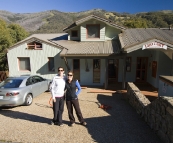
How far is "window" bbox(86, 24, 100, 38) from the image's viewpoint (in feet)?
41.1

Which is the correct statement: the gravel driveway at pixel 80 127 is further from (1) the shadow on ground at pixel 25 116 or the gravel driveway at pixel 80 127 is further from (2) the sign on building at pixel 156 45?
(2) the sign on building at pixel 156 45

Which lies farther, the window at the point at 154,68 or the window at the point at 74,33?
the window at the point at 74,33

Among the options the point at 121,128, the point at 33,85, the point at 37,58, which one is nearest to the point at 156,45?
the point at 121,128

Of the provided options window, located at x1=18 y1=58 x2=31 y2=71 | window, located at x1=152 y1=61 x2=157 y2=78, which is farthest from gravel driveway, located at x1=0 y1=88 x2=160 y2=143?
window, located at x1=18 y1=58 x2=31 y2=71

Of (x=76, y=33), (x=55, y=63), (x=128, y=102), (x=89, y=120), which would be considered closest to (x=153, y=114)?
(x=89, y=120)

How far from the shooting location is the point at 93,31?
12.6 meters

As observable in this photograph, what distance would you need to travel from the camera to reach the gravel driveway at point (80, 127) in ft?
14.2

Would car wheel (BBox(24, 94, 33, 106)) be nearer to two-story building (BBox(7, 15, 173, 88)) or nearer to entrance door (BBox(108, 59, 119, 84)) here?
two-story building (BBox(7, 15, 173, 88))

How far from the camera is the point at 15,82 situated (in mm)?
7152

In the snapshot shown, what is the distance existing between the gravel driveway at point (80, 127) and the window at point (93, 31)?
743 cm

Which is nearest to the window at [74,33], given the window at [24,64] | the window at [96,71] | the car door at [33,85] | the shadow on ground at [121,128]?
the window at [96,71]

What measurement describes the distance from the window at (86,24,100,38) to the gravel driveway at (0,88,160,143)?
7427 millimetres

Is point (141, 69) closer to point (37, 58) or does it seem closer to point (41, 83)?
point (41, 83)

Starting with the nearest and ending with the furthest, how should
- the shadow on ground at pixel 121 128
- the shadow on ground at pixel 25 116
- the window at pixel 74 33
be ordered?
1. the shadow on ground at pixel 121 128
2. the shadow on ground at pixel 25 116
3. the window at pixel 74 33
